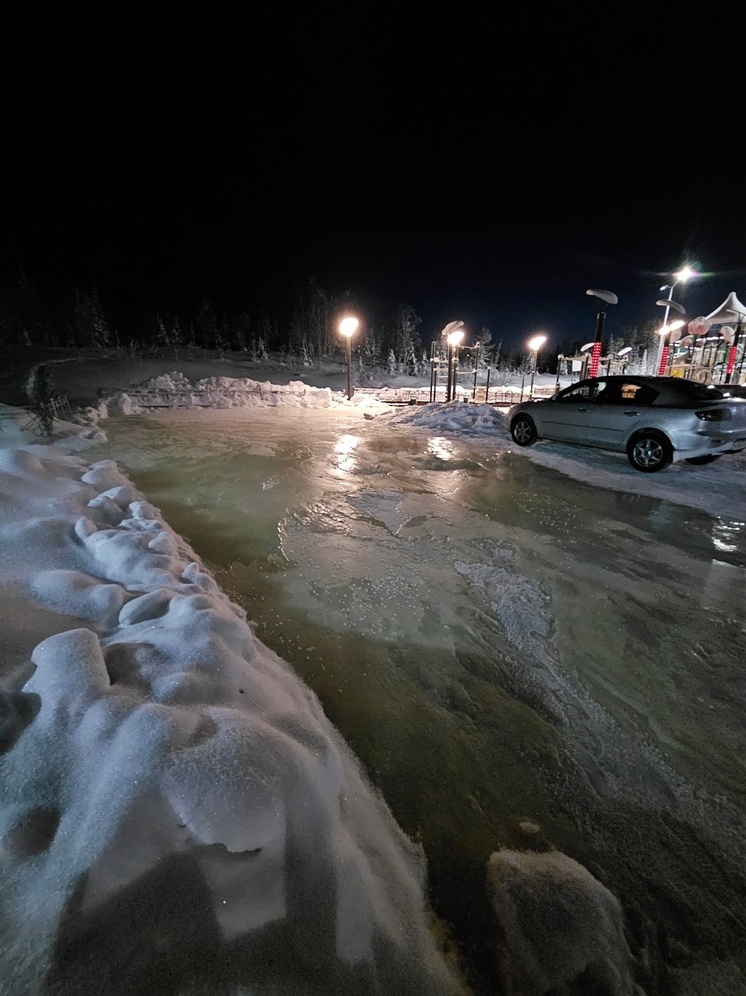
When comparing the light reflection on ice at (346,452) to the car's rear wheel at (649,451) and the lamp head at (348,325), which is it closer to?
the car's rear wheel at (649,451)

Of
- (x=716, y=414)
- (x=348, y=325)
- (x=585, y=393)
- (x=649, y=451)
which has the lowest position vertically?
(x=649, y=451)

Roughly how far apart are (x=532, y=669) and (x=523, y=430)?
26.1 feet

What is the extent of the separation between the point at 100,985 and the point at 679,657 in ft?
11.1

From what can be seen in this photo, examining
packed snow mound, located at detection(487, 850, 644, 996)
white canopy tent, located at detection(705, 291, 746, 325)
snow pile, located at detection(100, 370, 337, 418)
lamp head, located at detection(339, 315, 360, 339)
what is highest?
white canopy tent, located at detection(705, 291, 746, 325)

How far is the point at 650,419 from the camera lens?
741 centimetres

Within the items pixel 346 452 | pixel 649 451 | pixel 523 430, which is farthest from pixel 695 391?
pixel 346 452

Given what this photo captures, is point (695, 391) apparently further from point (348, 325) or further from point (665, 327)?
point (665, 327)

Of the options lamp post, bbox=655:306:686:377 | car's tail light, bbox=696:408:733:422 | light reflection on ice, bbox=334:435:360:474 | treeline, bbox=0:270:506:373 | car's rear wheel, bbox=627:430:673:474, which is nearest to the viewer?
car's tail light, bbox=696:408:733:422

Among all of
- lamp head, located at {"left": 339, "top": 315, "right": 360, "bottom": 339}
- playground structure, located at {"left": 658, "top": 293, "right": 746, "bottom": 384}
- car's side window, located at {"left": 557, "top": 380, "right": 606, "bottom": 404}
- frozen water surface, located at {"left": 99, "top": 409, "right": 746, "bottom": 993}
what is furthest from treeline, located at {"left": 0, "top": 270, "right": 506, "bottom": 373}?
frozen water surface, located at {"left": 99, "top": 409, "right": 746, "bottom": 993}

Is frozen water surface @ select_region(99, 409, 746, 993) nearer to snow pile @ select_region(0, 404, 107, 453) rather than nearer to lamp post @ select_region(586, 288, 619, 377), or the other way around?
snow pile @ select_region(0, 404, 107, 453)

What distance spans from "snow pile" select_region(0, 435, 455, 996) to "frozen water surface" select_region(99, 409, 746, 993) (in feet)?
1.32

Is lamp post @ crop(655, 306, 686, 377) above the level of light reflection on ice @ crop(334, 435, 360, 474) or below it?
above

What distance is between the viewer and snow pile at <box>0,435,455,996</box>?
1104 mm

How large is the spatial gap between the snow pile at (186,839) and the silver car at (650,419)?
298 inches
